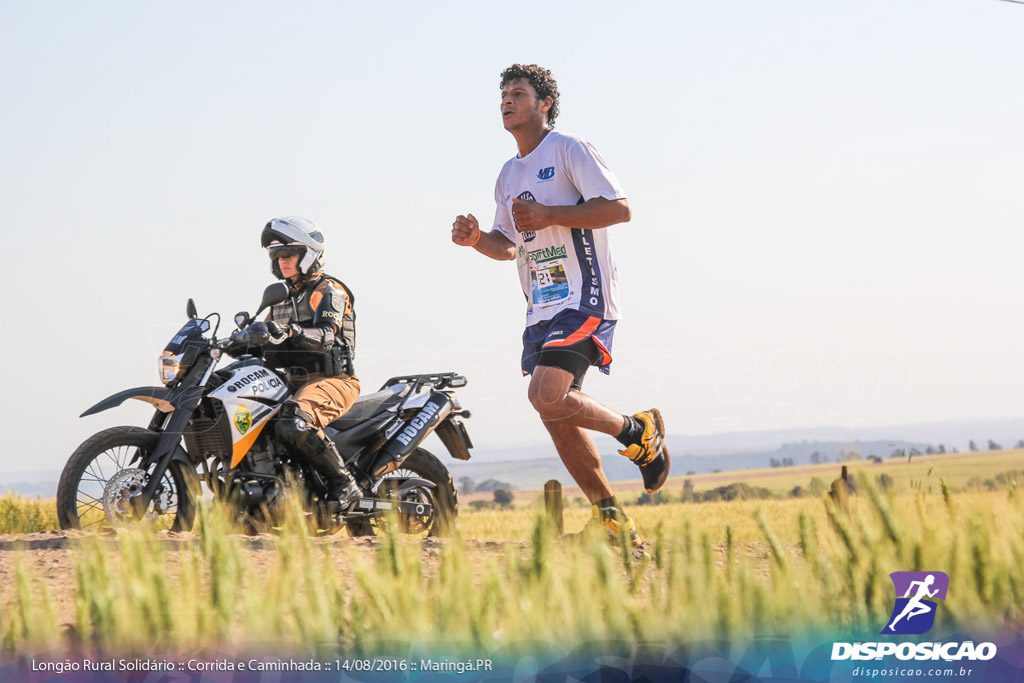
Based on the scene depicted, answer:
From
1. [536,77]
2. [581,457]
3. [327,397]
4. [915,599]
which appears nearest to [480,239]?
[536,77]

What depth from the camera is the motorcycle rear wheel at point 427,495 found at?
6809 mm

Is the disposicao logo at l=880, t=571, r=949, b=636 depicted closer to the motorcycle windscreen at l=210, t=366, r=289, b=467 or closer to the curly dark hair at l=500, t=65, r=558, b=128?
the curly dark hair at l=500, t=65, r=558, b=128

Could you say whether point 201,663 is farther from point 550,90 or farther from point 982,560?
point 550,90

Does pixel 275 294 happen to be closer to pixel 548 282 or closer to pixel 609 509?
pixel 548 282

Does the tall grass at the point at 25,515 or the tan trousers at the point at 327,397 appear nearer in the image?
the tan trousers at the point at 327,397

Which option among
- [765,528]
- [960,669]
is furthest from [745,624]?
[960,669]

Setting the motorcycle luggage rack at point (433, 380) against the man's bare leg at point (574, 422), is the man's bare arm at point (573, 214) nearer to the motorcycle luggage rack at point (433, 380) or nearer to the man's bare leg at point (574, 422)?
the man's bare leg at point (574, 422)

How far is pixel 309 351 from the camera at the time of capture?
6.46 meters

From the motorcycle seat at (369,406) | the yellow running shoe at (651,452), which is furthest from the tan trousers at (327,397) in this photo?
the yellow running shoe at (651,452)

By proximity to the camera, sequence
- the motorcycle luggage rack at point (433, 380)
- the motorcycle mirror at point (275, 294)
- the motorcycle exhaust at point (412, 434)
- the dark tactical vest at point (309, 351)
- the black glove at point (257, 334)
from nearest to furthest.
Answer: the motorcycle mirror at point (275, 294), the black glove at point (257, 334), the dark tactical vest at point (309, 351), the motorcycle exhaust at point (412, 434), the motorcycle luggage rack at point (433, 380)

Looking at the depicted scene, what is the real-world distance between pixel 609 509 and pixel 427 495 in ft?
6.71

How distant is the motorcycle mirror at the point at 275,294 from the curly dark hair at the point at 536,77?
1572mm

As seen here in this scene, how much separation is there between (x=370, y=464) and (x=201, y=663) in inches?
152

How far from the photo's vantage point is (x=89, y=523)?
5.53 metres
